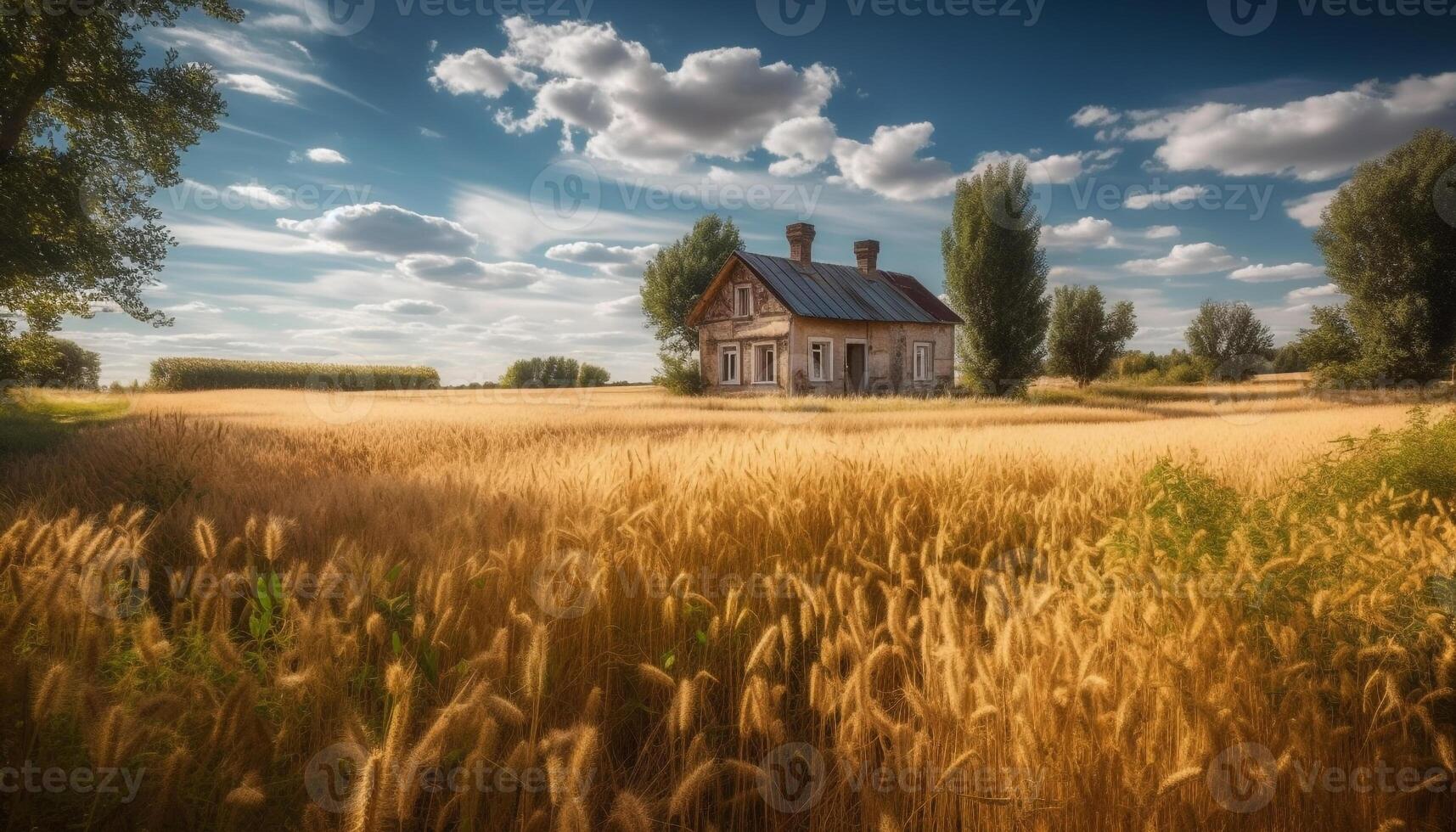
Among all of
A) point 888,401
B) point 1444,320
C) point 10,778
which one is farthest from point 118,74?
point 1444,320

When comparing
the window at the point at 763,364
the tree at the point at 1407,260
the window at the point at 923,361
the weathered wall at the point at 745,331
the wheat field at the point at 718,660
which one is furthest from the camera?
the window at the point at 923,361

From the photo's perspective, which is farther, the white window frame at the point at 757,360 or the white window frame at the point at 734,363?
the white window frame at the point at 734,363

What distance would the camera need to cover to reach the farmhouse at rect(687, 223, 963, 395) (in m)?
25.7

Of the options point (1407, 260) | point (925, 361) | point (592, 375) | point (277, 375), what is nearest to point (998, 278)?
point (925, 361)

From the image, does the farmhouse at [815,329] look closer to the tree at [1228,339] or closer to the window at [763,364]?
the window at [763,364]

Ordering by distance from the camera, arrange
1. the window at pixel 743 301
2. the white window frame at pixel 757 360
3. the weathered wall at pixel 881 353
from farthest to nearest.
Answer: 1. the window at pixel 743 301
2. the white window frame at pixel 757 360
3. the weathered wall at pixel 881 353

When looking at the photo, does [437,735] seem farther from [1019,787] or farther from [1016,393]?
[1016,393]

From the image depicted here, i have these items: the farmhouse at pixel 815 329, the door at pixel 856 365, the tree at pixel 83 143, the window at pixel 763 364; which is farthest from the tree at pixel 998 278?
the tree at pixel 83 143

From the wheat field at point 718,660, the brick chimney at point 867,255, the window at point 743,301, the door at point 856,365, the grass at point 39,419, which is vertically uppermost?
the brick chimney at point 867,255

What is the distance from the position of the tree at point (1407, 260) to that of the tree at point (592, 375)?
5056 cm

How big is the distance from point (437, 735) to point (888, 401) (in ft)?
69.0

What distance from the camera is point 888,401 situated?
848 inches

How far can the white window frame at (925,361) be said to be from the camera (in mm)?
29594

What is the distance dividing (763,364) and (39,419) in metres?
20.8
